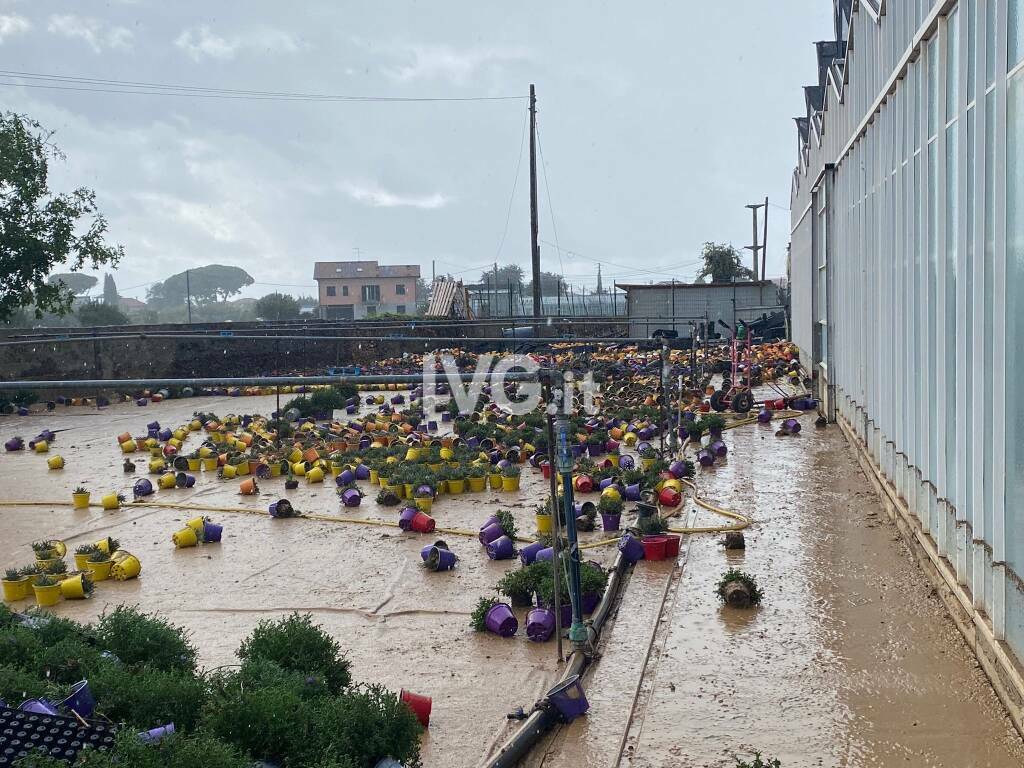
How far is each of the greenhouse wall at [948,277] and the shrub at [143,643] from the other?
4.35 meters

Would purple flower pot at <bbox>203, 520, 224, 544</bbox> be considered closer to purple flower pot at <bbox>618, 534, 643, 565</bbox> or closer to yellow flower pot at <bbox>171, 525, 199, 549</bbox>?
yellow flower pot at <bbox>171, 525, 199, 549</bbox>

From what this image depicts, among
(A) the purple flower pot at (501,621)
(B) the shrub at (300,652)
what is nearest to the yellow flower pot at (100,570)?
(B) the shrub at (300,652)

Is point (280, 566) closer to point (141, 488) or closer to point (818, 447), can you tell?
point (141, 488)

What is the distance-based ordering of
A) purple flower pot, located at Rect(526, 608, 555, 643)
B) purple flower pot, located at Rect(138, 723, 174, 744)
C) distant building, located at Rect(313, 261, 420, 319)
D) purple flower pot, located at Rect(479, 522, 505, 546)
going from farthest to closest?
distant building, located at Rect(313, 261, 420, 319)
purple flower pot, located at Rect(479, 522, 505, 546)
purple flower pot, located at Rect(526, 608, 555, 643)
purple flower pot, located at Rect(138, 723, 174, 744)

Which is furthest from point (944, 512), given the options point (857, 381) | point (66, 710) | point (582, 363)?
point (582, 363)

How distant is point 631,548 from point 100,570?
4651 mm

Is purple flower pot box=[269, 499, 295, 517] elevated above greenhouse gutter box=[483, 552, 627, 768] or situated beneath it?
elevated above

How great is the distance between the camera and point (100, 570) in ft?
28.2

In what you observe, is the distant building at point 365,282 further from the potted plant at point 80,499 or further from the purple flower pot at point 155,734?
the purple flower pot at point 155,734

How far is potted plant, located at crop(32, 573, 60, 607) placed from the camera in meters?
7.91

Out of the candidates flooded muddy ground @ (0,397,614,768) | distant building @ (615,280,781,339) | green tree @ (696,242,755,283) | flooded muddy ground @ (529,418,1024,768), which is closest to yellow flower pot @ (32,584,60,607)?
flooded muddy ground @ (0,397,614,768)

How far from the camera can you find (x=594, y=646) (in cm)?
629

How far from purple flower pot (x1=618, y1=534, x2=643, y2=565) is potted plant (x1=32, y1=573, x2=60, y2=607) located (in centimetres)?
462

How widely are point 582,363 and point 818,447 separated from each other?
984 cm
